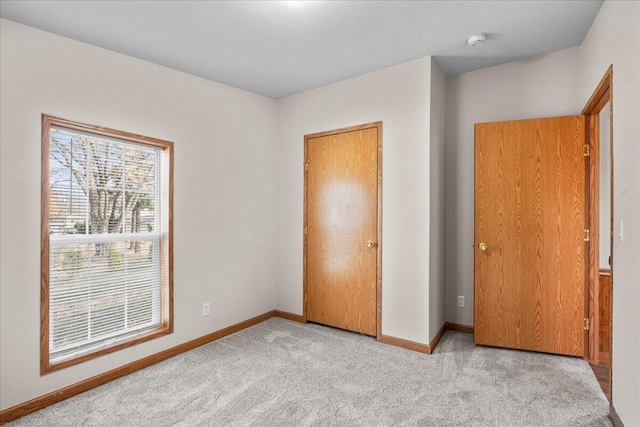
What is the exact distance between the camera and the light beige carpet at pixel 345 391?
2.06 meters

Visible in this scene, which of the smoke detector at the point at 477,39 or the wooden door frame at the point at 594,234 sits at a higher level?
the smoke detector at the point at 477,39

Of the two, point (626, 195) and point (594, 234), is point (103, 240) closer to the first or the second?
point (626, 195)

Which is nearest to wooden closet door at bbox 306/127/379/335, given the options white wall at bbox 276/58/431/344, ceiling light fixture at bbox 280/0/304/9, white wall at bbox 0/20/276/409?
white wall at bbox 276/58/431/344

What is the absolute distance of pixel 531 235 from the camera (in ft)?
9.55

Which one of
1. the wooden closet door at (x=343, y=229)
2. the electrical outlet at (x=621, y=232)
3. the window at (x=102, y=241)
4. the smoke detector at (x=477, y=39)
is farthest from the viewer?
the wooden closet door at (x=343, y=229)

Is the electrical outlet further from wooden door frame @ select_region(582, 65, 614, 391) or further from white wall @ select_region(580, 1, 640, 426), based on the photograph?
wooden door frame @ select_region(582, 65, 614, 391)

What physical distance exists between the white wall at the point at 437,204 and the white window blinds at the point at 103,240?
234cm

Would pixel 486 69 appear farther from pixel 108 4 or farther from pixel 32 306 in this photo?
pixel 32 306

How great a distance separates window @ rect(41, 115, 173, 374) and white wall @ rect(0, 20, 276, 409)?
0.25 ft

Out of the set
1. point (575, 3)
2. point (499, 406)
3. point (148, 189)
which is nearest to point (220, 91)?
point (148, 189)

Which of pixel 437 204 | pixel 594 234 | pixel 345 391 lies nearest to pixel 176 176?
pixel 345 391

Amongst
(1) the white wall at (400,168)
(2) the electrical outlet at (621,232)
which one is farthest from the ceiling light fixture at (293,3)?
(2) the electrical outlet at (621,232)

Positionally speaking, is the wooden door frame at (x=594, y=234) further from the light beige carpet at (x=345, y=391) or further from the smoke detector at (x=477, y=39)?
the smoke detector at (x=477, y=39)

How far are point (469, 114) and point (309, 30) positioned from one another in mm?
1829
